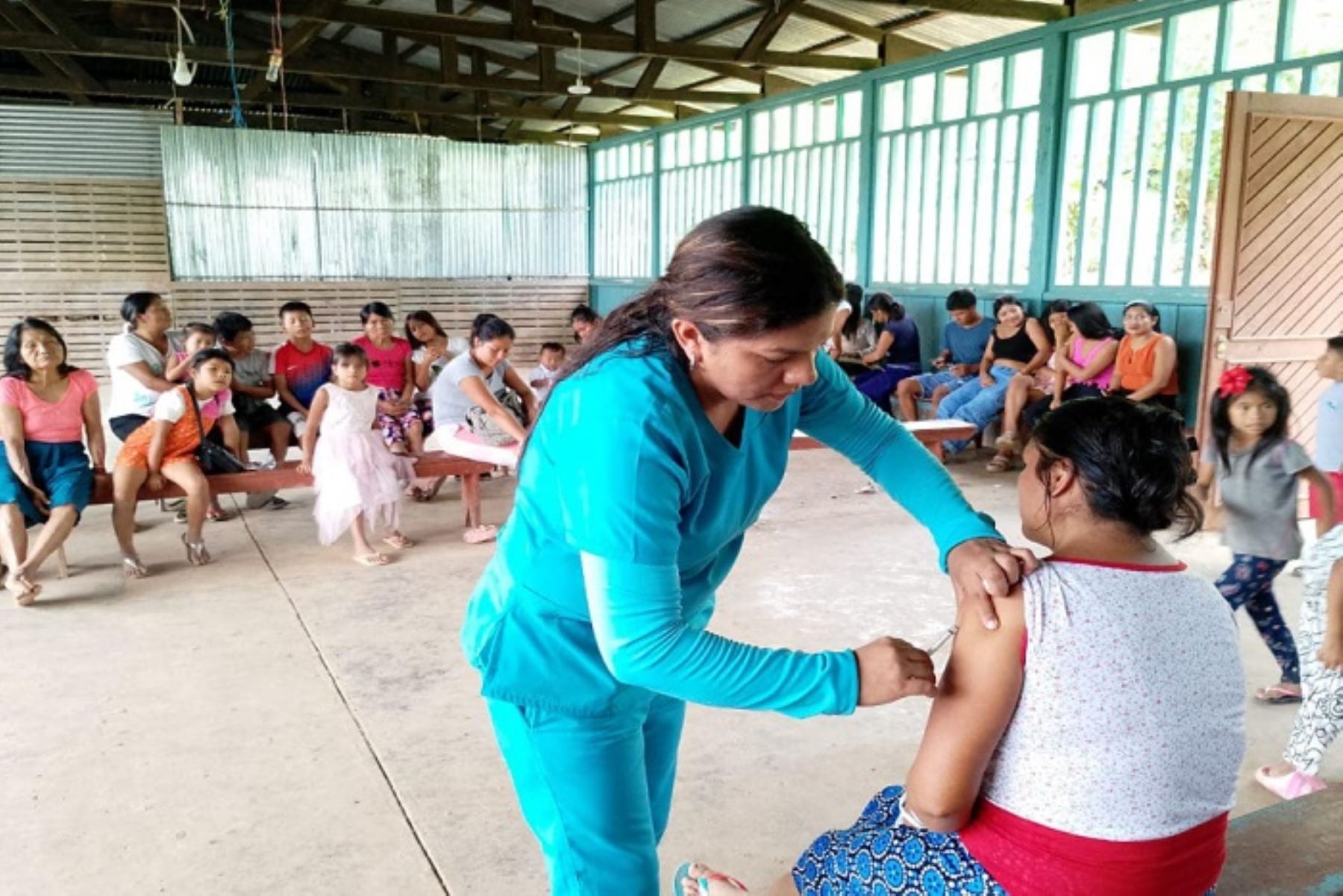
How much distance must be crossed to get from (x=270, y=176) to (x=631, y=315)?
1219 cm

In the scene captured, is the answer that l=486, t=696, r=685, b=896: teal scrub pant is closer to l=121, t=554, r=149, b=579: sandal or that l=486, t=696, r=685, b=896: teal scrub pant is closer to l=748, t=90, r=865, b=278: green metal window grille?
l=121, t=554, r=149, b=579: sandal

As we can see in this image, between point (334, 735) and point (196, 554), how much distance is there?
2.00 metres

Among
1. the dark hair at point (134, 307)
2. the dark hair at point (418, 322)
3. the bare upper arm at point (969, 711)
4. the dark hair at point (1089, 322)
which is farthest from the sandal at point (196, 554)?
the dark hair at point (1089, 322)

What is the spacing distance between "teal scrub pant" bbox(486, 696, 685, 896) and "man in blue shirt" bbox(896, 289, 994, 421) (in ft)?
19.7

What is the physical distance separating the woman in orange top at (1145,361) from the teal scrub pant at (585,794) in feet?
16.8

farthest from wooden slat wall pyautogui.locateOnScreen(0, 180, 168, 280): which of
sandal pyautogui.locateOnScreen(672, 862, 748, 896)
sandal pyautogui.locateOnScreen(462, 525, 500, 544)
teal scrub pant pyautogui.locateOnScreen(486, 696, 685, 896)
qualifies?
teal scrub pant pyautogui.locateOnScreen(486, 696, 685, 896)

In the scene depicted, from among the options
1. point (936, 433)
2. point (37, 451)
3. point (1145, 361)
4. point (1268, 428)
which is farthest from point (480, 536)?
point (1145, 361)

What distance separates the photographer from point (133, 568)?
4.16 meters

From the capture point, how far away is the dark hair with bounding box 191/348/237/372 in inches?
177

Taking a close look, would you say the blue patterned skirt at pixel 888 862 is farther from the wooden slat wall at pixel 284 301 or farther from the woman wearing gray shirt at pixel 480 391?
the wooden slat wall at pixel 284 301

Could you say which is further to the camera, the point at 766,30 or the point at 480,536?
the point at 766,30

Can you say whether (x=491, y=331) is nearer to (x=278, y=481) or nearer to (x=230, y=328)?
(x=278, y=481)

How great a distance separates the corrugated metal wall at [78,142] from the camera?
36.9 feet

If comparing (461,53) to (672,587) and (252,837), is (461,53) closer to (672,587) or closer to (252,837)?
(252,837)
